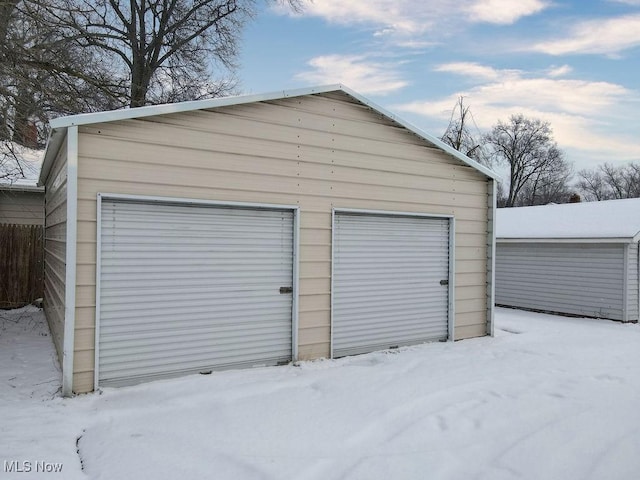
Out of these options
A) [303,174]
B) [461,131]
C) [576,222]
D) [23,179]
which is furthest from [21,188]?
[461,131]

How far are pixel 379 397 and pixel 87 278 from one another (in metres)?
3.22

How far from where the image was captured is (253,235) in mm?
5887

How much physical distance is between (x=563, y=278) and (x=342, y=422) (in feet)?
29.8

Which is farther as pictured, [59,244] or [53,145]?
[59,244]

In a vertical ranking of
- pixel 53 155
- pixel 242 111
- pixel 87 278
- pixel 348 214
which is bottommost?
pixel 87 278

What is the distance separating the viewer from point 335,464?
338 cm

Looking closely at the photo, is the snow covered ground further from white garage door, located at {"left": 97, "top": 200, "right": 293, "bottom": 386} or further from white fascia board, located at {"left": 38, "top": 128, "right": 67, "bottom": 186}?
white fascia board, located at {"left": 38, "top": 128, "right": 67, "bottom": 186}

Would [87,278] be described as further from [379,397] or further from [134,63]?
[134,63]

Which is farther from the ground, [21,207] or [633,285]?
[21,207]

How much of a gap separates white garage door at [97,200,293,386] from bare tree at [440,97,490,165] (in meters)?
22.6

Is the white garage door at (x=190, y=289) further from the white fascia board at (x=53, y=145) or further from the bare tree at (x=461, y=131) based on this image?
the bare tree at (x=461, y=131)

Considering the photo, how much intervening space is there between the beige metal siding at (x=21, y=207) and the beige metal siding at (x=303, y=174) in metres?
7.57

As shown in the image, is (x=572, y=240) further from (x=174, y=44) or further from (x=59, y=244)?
(x=174, y=44)

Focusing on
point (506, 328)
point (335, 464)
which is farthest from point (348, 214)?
point (506, 328)
